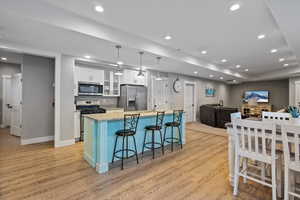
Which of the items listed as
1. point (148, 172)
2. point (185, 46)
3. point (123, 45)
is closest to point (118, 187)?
point (148, 172)

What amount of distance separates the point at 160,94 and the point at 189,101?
7.38 feet

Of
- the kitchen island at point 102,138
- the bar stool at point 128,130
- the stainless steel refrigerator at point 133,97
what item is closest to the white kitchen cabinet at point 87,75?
the stainless steel refrigerator at point 133,97

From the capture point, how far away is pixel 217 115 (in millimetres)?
6625

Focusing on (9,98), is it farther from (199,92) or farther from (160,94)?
(199,92)

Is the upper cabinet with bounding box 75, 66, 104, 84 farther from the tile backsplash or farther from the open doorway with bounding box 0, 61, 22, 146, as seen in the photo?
the open doorway with bounding box 0, 61, 22, 146

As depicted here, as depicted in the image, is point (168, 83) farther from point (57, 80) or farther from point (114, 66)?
point (57, 80)

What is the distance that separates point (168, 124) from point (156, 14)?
2.36 m

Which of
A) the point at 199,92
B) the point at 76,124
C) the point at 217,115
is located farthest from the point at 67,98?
the point at 199,92

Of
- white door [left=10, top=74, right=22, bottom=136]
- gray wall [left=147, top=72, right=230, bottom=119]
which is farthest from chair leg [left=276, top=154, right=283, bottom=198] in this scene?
white door [left=10, top=74, right=22, bottom=136]

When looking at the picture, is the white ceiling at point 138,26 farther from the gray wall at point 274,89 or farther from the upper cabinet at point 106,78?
the gray wall at point 274,89

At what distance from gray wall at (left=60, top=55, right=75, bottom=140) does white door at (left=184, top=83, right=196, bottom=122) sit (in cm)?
538

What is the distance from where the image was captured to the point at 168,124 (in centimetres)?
368

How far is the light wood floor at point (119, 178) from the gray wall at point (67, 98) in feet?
2.08

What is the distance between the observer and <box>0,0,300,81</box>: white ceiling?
224 centimetres
